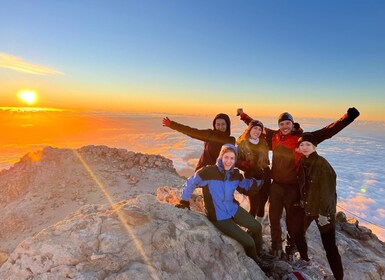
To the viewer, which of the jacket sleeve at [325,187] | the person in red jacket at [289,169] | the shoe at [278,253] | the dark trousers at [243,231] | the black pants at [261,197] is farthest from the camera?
the shoe at [278,253]

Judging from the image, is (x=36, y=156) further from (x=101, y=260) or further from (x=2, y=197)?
(x=101, y=260)

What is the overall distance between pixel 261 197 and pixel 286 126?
1.67m

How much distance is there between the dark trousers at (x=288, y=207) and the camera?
5410 millimetres

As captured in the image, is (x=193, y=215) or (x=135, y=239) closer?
(x=135, y=239)

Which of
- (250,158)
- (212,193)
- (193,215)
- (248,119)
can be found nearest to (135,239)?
(193,215)

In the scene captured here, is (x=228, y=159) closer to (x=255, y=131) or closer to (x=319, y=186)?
(x=255, y=131)

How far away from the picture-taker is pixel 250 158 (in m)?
5.47

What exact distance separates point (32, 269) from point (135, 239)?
1260 millimetres

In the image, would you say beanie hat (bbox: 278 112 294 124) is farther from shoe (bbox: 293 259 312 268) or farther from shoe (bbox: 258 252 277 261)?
shoe (bbox: 293 259 312 268)

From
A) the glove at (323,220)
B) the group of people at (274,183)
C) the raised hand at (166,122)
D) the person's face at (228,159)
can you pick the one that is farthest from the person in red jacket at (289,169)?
the raised hand at (166,122)

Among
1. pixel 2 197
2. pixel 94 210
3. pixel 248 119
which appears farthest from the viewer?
pixel 2 197

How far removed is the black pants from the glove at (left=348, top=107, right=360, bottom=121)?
1814 millimetres

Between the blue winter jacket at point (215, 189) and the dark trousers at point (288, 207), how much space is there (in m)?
1.20

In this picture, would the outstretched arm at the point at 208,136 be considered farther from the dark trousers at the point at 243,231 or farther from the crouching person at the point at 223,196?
the dark trousers at the point at 243,231
